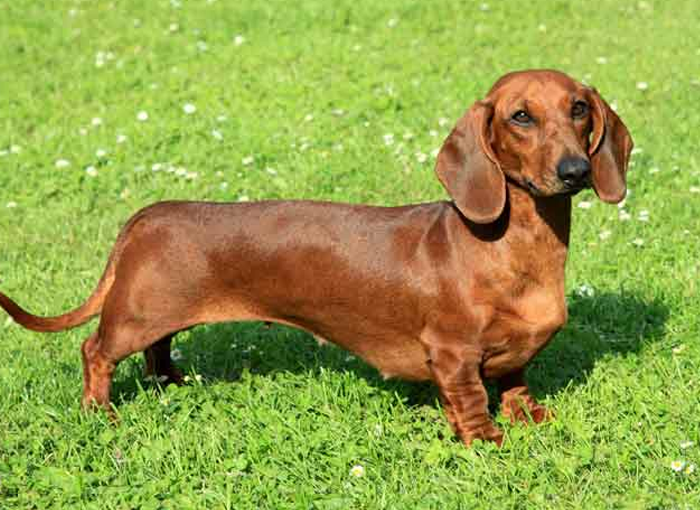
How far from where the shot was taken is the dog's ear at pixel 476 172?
3.52 metres

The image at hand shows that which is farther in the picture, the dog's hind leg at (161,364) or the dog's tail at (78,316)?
the dog's hind leg at (161,364)

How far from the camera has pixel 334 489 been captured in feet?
11.7

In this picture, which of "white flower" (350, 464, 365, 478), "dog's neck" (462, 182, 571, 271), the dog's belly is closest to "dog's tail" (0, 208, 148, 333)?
the dog's belly

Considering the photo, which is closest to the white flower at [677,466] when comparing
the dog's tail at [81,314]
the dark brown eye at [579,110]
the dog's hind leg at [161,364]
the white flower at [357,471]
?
the white flower at [357,471]

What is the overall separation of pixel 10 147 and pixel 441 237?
4.38 meters

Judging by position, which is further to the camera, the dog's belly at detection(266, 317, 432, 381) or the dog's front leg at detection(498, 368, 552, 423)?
the dog's front leg at detection(498, 368, 552, 423)

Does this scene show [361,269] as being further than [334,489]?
Yes

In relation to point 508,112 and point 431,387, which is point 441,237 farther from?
point 431,387

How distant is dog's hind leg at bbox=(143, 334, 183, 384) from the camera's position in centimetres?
438

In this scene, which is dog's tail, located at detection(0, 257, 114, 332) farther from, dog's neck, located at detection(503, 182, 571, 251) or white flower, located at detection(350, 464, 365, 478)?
dog's neck, located at detection(503, 182, 571, 251)

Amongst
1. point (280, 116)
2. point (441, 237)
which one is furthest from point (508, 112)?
point (280, 116)

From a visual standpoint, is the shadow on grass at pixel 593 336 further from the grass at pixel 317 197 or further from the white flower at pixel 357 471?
the white flower at pixel 357 471

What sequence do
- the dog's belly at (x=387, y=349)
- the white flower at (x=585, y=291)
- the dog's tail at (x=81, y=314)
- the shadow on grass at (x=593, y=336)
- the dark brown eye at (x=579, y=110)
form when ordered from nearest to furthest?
the dark brown eye at (x=579, y=110) < the dog's belly at (x=387, y=349) < the dog's tail at (x=81, y=314) < the shadow on grass at (x=593, y=336) < the white flower at (x=585, y=291)

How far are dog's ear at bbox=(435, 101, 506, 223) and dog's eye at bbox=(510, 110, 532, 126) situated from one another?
112 millimetres
